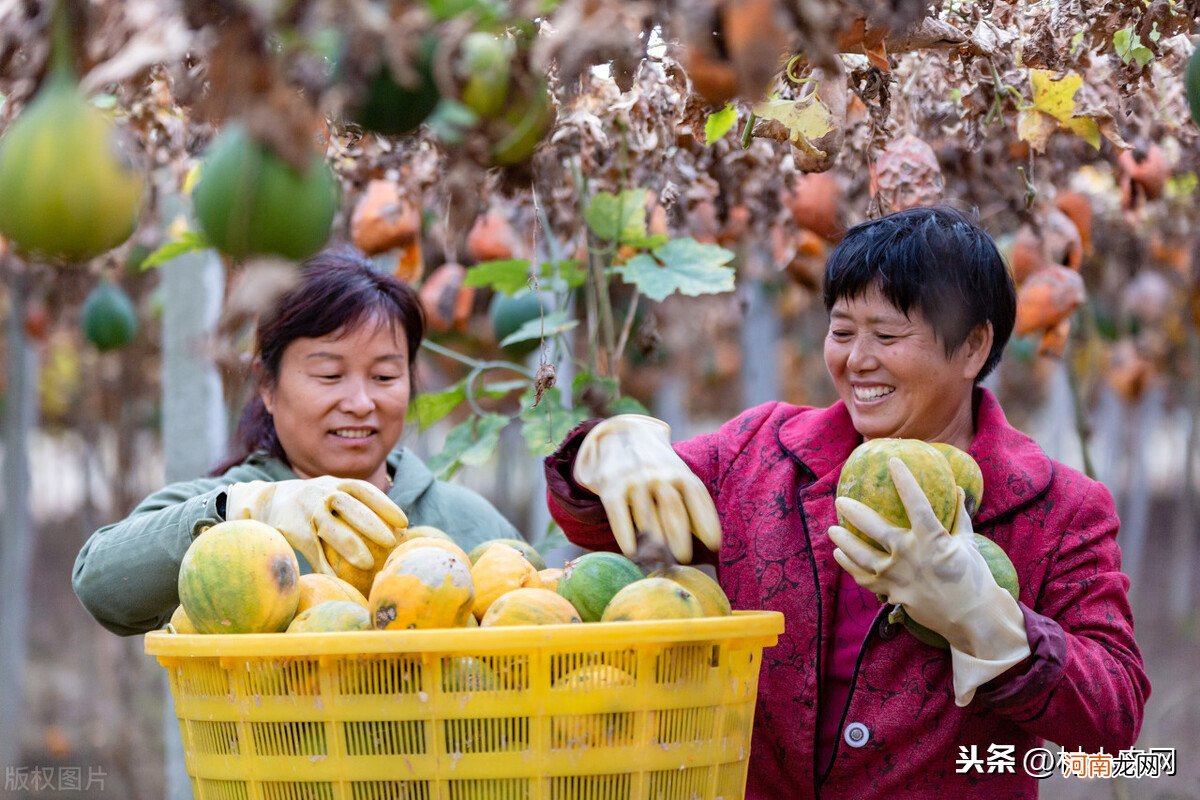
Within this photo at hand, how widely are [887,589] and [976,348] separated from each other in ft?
1.69

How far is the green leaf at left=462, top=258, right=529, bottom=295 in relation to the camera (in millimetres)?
3004

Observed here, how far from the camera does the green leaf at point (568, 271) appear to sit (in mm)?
3018

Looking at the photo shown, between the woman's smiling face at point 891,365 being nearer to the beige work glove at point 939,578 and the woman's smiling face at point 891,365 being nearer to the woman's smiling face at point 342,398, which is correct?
the beige work glove at point 939,578

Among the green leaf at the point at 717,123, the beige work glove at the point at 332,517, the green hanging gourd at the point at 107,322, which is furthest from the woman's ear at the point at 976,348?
the green hanging gourd at the point at 107,322

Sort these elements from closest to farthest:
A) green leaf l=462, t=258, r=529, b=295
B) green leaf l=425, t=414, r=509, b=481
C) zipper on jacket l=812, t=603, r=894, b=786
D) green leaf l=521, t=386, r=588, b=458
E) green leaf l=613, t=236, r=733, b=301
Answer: zipper on jacket l=812, t=603, r=894, b=786 < green leaf l=613, t=236, r=733, b=301 < green leaf l=521, t=386, r=588, b=458 < green leaf l=462, t=258, r=529, b=295 < green leaf l=425, t=414, r=509, b=481

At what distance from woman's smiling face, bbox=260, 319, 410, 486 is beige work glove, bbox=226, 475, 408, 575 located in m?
0.51

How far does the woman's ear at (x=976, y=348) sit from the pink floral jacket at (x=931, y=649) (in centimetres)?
10

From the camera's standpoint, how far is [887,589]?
1752 mm

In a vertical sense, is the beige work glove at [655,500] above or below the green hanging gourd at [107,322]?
below

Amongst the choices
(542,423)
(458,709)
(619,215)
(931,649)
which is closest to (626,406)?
(542,423)

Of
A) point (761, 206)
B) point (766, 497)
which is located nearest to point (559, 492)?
point (766, 497)

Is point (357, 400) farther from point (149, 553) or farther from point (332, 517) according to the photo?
point (332, 517)

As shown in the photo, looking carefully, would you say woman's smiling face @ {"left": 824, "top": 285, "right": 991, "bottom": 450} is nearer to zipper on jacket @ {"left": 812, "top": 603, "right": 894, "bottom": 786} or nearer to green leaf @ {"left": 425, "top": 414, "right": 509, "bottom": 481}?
zipper on jacket @ {"left": 812, "top": 603, "right": 894, "bottom": 786}

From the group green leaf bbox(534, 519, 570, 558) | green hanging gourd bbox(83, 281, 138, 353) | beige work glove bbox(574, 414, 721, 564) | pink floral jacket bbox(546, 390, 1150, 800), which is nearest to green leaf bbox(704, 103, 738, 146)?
pink floral jacket bbox(546, 390, 1150, 800)
